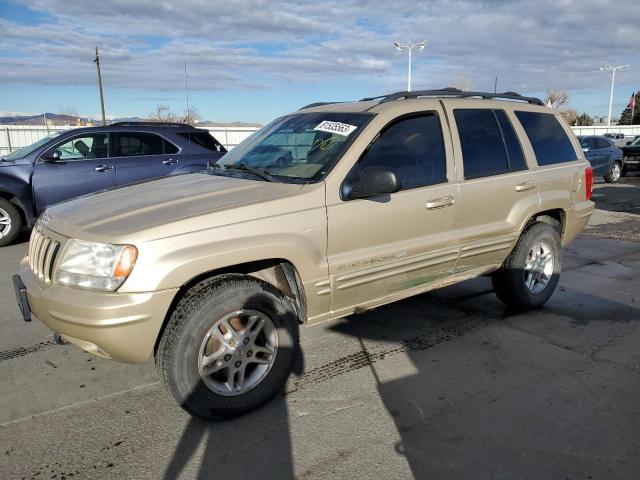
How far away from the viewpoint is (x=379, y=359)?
388cm

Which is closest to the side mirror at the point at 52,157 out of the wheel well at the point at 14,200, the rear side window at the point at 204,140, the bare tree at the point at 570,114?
the wheel well at the point at 14,200

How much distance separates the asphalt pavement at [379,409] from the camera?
266cm

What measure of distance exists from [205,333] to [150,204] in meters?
0.86

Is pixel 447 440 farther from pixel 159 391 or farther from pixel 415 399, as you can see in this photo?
pixel 159 391

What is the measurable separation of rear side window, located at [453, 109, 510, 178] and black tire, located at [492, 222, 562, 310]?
28.4 inches

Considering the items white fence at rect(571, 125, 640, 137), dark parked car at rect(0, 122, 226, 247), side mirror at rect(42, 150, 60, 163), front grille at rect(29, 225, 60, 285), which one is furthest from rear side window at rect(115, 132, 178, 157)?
white fence at rect(571, 125, 640, 137)

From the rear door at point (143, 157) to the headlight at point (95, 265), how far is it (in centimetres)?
579

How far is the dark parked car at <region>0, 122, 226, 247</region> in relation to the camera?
7848 mm

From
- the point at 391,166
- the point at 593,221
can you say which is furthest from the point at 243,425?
the point at 593,221

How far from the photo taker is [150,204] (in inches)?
123

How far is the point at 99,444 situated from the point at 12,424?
24.0 inches

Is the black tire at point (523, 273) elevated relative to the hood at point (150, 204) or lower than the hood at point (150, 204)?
lower

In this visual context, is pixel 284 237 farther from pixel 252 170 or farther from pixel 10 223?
pixel 10 223

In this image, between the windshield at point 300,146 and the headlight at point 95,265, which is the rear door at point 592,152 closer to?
the windshield at point 300,146
